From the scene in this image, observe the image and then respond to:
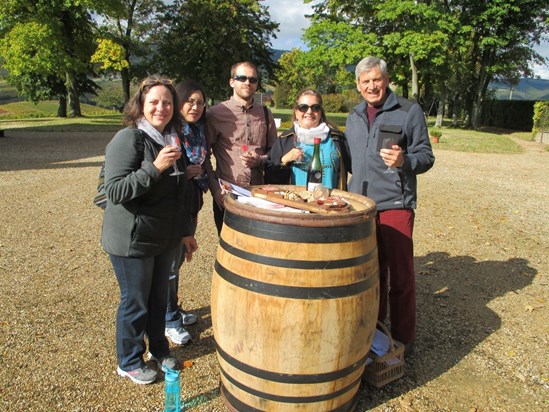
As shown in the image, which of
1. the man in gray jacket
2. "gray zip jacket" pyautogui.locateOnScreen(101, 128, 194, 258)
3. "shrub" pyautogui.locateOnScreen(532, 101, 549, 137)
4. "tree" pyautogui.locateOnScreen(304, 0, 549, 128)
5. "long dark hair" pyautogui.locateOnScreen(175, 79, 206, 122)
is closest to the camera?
"gray zip jacket" pyautogui.locateOnScreen(101, 128, 194, 258)

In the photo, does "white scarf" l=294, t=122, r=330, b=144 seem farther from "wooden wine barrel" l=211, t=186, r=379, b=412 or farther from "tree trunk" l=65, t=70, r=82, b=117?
"tree trunk" l=65, t=70, r=82, b=117

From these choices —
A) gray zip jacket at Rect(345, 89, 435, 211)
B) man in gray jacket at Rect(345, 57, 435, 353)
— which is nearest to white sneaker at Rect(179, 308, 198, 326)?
man in gray jacket at Rect(345, 57, 435, 353)

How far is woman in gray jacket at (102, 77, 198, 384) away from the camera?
8.32ft

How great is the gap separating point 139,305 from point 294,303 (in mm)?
1151

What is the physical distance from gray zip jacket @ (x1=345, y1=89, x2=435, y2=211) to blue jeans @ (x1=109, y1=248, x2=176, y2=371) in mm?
1521

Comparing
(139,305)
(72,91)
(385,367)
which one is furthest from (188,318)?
(72,91)

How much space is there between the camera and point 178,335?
357 cm

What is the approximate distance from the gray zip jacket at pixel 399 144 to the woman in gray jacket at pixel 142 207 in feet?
4.36

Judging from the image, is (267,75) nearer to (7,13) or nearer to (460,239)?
(7,13)

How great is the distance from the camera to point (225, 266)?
252 cm

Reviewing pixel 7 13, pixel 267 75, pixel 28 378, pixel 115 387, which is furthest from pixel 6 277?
pixel 267 75

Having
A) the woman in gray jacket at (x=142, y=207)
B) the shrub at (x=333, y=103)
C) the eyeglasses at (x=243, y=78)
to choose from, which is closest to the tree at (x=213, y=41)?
the shrub at (x=333, y=103)

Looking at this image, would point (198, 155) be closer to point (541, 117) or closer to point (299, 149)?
point (299, 149)

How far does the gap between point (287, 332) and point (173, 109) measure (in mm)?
1533
